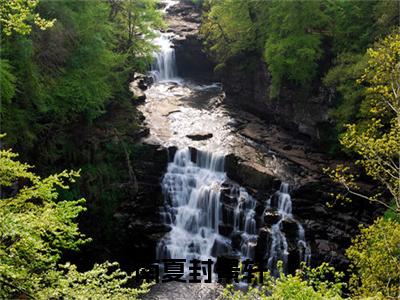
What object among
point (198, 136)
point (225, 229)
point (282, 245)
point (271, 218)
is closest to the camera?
point (282, 245)

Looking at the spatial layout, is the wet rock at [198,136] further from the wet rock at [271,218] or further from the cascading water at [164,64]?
the cascading water at [164,64]

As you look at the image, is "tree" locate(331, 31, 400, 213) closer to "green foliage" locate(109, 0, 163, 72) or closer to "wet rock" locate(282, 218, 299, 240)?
"wet rock" locate(282, 218, 299, 240)

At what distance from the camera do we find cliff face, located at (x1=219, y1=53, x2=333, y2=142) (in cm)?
2733

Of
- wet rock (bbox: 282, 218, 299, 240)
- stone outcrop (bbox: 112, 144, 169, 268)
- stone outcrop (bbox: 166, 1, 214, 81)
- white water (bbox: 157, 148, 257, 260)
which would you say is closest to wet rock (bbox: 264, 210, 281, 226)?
wet rock (bbox: 282, 218, 299, 240)

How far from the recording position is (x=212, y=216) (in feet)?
79.5

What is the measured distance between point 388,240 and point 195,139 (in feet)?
55.3

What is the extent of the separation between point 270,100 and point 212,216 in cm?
1091

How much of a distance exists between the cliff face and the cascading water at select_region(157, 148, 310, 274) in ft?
20.1

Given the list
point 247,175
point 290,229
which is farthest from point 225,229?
point 290,229

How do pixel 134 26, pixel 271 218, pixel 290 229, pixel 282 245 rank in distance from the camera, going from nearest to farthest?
pixel 282 245 → pixel 290 229 → pixel 271 218 → pixel 134 26

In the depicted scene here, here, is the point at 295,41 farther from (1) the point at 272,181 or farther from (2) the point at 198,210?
(2) the point at 198,210

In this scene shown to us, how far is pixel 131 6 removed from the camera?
29.3m

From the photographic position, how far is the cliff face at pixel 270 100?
2733 cm

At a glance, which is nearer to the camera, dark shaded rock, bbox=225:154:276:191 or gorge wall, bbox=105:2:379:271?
gorge wall, bbox=105:2:379:271
